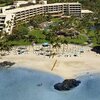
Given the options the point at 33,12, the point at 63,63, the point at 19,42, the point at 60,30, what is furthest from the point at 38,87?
the point at 33,12

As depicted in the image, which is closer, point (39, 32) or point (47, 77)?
point (47, 77)

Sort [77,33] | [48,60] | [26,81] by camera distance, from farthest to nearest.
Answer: [77,33]
[48,60]
[26,81]

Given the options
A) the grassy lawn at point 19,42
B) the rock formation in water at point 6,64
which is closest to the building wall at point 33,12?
the grassy lawn at point 19,42

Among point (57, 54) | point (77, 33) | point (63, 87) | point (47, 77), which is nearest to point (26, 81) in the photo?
point (47, 77)

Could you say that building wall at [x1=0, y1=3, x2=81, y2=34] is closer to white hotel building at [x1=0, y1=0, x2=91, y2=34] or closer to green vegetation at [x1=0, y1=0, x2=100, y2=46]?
white hotel building at [x1=0, y1=0, x2=91, y2=34]

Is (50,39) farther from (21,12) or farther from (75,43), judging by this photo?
(21,12)

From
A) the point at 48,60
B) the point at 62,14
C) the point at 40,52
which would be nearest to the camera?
the point at 48,60

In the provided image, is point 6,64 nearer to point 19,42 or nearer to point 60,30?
point 19,42
